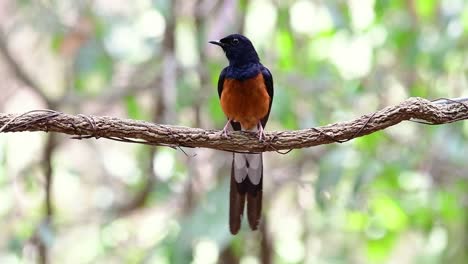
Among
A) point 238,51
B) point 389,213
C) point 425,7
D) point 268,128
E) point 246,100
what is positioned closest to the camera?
point 246,100

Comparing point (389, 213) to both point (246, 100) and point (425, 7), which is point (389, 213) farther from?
point (246, 100)

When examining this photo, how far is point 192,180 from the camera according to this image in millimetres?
5074

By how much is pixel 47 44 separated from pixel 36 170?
179 cm

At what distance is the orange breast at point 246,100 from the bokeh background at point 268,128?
468mm

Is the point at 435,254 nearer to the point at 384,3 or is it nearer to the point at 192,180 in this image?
the point at 192,180

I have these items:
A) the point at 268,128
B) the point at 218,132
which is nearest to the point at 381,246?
the point at 268,128

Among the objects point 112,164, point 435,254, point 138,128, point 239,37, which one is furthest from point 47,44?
point 138,128

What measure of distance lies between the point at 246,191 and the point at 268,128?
6.38 feet

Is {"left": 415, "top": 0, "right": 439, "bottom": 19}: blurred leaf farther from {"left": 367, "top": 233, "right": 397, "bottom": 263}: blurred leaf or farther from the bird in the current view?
the bird

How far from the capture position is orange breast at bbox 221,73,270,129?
3.63 m

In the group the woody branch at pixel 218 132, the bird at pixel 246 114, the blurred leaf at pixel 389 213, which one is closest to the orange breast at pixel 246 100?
the bird at pixel 246 114

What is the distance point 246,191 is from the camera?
367 cm

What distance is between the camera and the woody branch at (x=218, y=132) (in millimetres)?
2461

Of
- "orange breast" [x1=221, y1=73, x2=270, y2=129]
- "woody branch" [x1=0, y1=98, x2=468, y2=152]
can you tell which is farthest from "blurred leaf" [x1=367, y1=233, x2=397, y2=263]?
"woody branch" [x1=0, y1=98, x2=468, y2=152]
